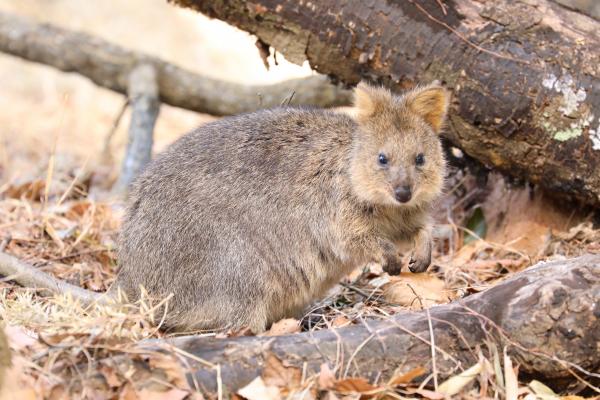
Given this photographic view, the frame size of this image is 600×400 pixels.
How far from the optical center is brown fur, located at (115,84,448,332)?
4816mm

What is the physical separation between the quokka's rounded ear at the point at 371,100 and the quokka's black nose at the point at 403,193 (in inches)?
21.6

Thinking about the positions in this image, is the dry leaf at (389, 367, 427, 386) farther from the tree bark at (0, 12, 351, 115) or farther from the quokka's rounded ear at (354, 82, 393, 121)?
the tree bark at (0, 12, 351, 115)

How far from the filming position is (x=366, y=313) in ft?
15.2

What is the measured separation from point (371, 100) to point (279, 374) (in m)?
2.02

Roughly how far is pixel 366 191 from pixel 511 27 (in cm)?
158

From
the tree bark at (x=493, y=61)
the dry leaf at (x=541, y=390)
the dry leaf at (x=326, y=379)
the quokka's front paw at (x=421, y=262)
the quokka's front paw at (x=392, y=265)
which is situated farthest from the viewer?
the tree bark at (x=493, y=61)

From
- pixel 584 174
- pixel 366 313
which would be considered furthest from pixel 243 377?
pixel 584 174

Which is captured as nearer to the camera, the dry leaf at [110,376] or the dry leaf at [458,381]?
the dry leaf at [110,376]

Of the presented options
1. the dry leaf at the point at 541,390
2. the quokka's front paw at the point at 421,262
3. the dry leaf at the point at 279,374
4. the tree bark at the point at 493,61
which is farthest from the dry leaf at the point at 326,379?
the tree bark at the point at 493,61

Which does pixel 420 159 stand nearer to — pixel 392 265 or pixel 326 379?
pixel 392 265

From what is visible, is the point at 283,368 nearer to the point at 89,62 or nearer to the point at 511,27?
the point at 511,27

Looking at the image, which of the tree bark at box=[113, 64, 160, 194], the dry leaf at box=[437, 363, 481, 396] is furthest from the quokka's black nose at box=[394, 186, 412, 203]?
the tree bark at box=[113, 64, 160, 194]

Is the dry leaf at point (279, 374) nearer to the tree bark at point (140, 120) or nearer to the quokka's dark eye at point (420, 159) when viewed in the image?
the quokka's dark eye at point (420, 159)

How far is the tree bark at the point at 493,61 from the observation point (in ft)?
17.7
